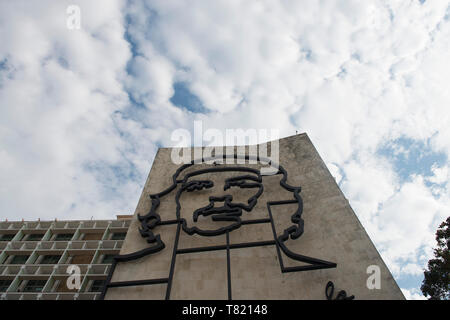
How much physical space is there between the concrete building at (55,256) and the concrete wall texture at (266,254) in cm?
927

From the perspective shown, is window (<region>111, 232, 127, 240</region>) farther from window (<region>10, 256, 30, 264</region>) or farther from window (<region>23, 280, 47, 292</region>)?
window (<region>10, 256, 30, 264</region>)

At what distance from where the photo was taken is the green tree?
1462cm

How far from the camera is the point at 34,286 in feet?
65.2

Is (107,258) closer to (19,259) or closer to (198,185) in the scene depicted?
(19,259)

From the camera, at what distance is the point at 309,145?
1433 cm

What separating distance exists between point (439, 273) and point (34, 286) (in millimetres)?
27516

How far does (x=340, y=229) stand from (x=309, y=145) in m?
5.54

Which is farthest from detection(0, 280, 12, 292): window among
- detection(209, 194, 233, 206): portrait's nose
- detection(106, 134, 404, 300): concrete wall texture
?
detection(209, 194, 233, 206): portrait's nose

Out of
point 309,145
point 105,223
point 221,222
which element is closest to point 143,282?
point 221,222

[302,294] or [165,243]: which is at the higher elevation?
[165,243]

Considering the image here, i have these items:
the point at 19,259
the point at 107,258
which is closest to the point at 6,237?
the point at 19,259

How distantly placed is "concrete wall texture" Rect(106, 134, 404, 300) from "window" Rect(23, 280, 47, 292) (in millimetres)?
14058

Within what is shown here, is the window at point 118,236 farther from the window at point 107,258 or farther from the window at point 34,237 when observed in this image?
the window at point 34,237
